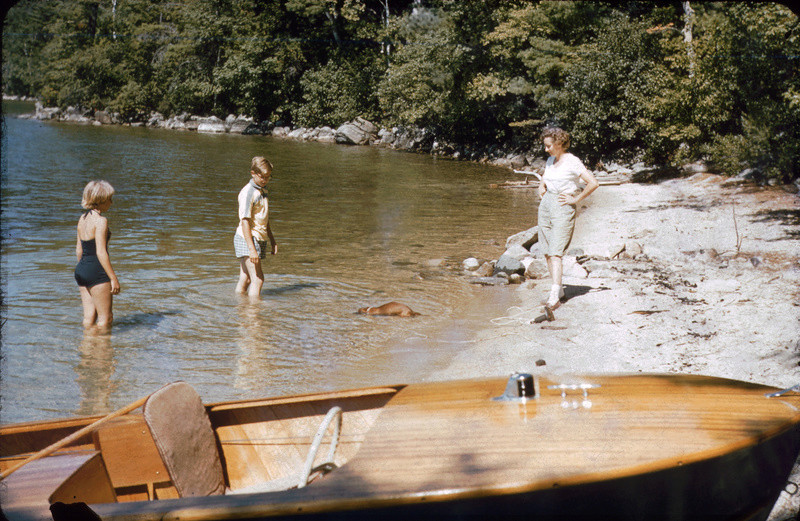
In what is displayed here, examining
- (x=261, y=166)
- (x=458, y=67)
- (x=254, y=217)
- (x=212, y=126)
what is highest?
(x=458, y=67)

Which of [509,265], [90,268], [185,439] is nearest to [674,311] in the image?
[509,265]

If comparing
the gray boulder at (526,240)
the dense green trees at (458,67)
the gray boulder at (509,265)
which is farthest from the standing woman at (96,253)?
the gray boulder at (526,240)

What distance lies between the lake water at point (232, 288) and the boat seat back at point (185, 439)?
2.00m

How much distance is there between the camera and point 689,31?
748 inches

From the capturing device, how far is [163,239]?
1445 cm

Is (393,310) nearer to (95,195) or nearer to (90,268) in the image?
(90,268)

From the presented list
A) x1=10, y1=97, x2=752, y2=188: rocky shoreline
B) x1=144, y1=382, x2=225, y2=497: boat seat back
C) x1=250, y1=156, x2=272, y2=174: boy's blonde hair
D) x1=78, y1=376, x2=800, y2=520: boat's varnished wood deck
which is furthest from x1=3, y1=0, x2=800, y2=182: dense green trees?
x1=78, y1=376, x2=800, y2=520: boat's varnished wood deck

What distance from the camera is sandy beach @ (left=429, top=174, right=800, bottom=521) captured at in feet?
19.9

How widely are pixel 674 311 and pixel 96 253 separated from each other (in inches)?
237

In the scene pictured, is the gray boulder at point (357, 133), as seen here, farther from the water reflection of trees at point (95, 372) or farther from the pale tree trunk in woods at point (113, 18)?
the water reflection of trees at point (95, 372)

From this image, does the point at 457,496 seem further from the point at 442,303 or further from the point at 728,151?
the point at 728,151

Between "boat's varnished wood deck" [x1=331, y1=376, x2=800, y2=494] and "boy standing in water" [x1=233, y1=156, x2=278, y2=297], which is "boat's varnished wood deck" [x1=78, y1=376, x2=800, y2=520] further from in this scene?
"boy standing in water" [x1=233, y1=156, x2=278, y2=297]

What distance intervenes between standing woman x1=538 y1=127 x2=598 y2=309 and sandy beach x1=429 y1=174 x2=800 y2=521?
57cm

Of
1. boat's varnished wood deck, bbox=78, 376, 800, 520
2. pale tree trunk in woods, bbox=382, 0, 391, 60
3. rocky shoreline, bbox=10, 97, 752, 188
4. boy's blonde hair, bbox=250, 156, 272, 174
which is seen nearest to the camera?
boat's varnished wood deck, bbox=78, 376, 800, 520
